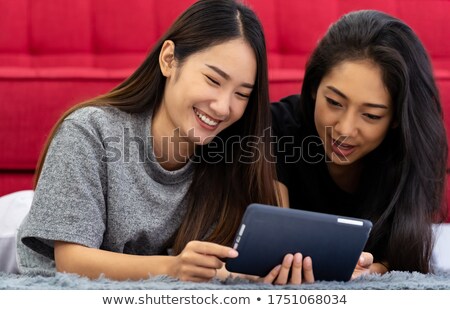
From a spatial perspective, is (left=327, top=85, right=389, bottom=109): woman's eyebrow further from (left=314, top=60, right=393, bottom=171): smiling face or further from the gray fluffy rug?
the gray fluffy rug

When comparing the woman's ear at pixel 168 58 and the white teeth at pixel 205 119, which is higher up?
the woman's ear at pixel 168 58

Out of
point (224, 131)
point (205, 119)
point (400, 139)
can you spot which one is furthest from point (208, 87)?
point (400, 139)

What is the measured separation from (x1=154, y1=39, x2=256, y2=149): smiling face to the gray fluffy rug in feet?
0.96

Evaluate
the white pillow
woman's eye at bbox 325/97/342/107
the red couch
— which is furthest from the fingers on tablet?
the red couch

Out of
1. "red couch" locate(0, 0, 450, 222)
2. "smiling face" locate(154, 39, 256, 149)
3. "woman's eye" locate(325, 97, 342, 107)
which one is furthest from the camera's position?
"red couch" locate(0, 0, 450, 222)

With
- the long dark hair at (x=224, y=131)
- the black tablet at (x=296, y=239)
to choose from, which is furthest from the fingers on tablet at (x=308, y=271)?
the long dark hair at (x=224, y=131)

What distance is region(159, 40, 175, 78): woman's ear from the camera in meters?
1.26

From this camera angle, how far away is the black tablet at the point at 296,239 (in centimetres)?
100

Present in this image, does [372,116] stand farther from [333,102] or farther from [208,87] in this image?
[208,87]

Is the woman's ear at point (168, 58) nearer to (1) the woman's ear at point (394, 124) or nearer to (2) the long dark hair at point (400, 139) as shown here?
(2) the long dark hair at point (400, 139)

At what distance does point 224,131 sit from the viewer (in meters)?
1.34

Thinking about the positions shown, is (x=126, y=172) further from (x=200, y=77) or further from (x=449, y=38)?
(x=449, y=38)

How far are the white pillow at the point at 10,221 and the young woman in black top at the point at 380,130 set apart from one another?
54 centimetres

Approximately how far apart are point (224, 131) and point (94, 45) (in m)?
0.76
